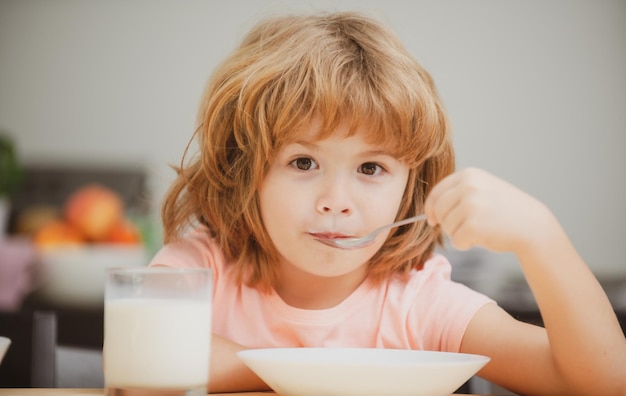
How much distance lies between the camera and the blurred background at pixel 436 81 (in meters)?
4.83

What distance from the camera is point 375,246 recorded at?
1.12 meters

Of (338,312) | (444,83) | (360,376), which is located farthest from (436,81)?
(360,376)

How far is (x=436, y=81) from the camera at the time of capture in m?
4.90

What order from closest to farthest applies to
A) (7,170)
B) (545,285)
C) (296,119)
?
1. (545,285)
2. (296,119)
3. (7,170)

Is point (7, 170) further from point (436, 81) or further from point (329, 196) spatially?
point (436, 81)

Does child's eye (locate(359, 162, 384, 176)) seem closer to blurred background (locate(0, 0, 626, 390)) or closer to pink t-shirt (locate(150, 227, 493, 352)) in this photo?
pink t-shirt (locate(150, 227, 493, 352))

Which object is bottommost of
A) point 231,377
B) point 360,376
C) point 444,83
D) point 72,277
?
point 72,277

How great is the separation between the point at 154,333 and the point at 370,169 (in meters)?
0.46

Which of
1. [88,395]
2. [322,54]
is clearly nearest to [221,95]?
[322,54]

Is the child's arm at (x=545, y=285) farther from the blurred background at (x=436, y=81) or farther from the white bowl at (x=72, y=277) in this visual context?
the blurred background at (x=436, y=81)

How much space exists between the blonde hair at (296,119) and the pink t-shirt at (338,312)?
0.09 feet

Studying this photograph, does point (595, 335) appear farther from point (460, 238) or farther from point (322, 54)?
point (322, 54)

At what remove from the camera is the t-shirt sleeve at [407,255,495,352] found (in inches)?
43.9

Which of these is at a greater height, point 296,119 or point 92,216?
point 296,119
